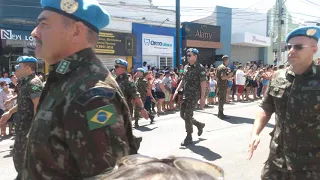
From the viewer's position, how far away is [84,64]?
1457 mm

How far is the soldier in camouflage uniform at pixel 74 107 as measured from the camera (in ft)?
4.09

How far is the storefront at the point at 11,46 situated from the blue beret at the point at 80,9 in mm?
14791

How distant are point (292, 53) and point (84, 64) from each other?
76.5 inches

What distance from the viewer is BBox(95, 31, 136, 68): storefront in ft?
59.5

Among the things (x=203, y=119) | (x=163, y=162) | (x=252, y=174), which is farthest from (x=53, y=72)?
(x=203, y=119)

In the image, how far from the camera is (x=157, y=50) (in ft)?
69.7

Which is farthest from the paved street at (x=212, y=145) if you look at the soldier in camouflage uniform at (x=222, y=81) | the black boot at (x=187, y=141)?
the soldier in camouflage uniform at (x=222, y=81)

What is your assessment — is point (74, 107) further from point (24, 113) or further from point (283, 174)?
point (24, 113)

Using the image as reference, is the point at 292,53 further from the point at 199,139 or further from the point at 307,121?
the point at 199,139

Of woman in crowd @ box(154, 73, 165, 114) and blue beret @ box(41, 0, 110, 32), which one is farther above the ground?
blue beret @ box(41, 0, 110, 32)

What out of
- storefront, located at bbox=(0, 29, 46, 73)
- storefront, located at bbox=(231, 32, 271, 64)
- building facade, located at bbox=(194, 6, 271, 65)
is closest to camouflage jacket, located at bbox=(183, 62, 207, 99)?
storefront, located at bbox=(0, 29, 46, 73)

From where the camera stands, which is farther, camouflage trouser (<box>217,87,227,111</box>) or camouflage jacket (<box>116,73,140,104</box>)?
camouflage trouser (<box>217,87,227,111</box>)

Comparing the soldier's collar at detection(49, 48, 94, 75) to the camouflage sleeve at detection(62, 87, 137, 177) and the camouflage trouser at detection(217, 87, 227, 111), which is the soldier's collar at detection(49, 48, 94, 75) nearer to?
the camouflage sleeve at detection(62, 87, 137, 177)

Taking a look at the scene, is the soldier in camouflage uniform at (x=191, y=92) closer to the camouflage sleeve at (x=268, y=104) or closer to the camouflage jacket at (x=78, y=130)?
the camouflage sleeve at (x=268, y=104)
